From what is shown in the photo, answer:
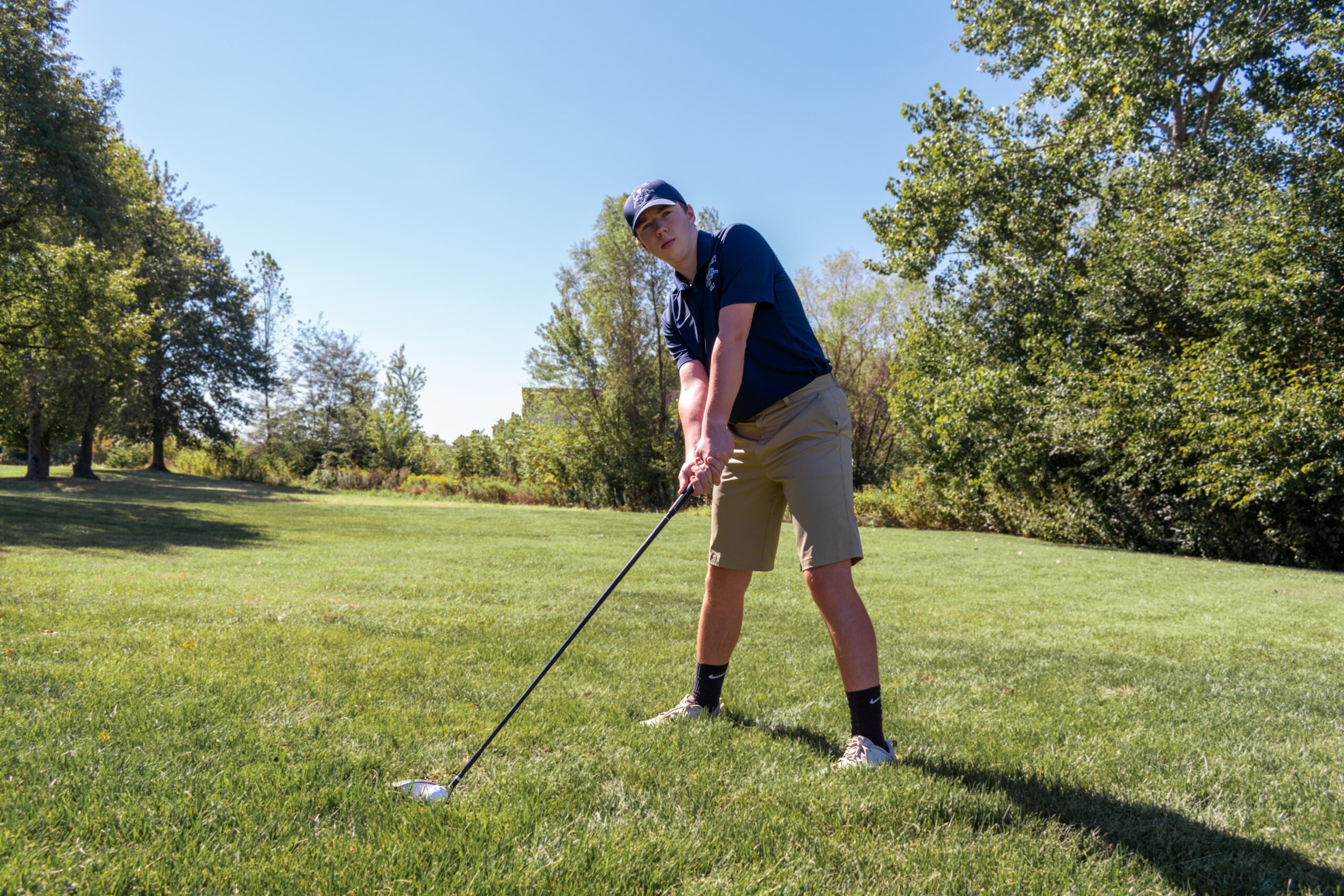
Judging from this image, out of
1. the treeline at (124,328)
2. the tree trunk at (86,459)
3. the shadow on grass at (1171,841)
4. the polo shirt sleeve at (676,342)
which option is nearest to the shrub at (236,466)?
the treeline at (124,328)

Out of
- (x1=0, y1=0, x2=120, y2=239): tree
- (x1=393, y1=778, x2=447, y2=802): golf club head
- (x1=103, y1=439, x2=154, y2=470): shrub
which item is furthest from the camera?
(x1=103, y1=439, x2=154, y2=470): shrub

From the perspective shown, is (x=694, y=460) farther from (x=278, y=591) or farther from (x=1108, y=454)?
(x=1108, y=454)

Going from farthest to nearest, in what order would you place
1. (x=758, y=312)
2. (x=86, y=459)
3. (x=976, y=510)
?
1. (x=86, y=459)
2. (x=976, y=510)
3. (x=758, y=312)

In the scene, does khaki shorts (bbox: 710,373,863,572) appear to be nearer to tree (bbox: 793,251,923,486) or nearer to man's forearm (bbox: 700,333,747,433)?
man's forearm (bbox: 700,333,747,433)

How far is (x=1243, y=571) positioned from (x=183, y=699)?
42.1 ft

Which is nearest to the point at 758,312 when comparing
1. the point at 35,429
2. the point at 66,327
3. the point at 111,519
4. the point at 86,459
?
the point at 111,519

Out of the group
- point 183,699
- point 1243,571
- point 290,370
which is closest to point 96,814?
point 183,699

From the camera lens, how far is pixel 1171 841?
208 centimetres

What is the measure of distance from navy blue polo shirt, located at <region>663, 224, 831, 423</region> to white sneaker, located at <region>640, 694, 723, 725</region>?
118cm

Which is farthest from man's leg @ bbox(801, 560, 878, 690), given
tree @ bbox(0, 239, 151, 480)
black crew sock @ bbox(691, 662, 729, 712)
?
tree @ bbox(0, 239, 151, 480)

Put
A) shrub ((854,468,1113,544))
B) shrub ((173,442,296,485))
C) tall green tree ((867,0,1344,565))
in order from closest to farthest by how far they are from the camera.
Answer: tall green tree ((867,0,1344,565)) → shrub ((854,468,1113,544)) → shrub ((173,442,296,485))

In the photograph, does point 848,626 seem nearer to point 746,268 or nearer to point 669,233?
point 746,268

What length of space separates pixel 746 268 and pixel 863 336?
24584 mm

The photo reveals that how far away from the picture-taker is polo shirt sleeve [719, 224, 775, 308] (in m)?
2.73
